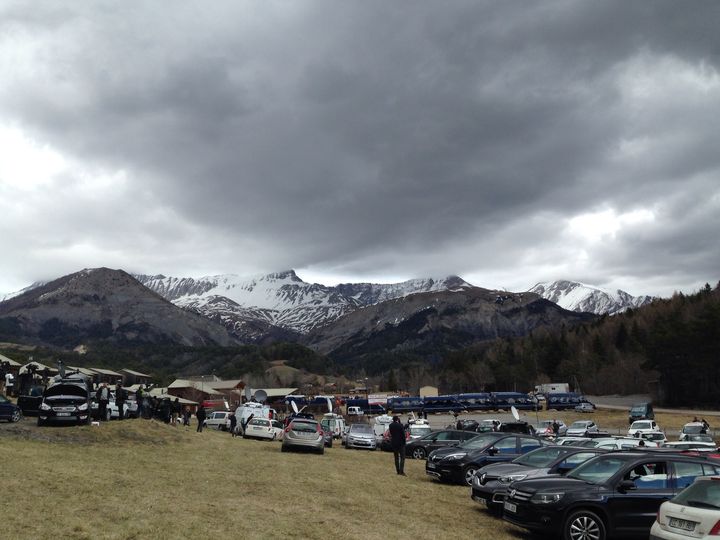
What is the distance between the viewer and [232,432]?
40031 mm

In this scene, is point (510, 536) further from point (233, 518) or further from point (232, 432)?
point (232, 432)

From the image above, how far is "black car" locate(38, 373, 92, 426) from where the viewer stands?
25172mm

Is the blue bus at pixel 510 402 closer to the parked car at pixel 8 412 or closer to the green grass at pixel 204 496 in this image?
the green grass at pixel 204 496

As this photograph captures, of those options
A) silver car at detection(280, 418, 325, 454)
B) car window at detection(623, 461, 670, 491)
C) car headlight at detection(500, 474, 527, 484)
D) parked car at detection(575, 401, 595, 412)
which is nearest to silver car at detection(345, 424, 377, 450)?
silver car at detection(280, 418, 325, 454)

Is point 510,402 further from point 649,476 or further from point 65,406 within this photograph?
point 649,476

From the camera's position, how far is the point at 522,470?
15.6 meters

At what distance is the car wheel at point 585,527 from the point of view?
11.4 metres

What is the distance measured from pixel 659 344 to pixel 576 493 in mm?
98391

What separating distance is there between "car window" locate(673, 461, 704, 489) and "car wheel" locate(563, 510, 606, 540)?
176cm

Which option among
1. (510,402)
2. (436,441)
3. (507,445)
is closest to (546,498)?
(507,445)

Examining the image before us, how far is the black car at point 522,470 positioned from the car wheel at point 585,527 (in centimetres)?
187

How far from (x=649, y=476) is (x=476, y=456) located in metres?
7.99

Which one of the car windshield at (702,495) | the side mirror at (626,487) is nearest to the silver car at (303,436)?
the side mirror at (626,487)

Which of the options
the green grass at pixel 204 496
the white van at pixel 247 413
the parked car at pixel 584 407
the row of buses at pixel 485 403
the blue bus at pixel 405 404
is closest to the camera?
the green grass at pixel 204 496
